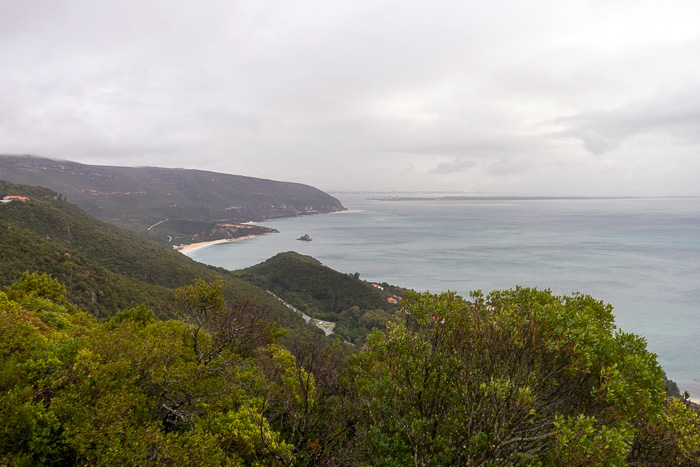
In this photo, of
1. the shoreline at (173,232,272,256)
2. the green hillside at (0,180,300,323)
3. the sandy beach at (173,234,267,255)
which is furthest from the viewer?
the sandy beach at (173,234,267,255)

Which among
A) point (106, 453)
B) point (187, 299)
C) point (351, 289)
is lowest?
point (351, 289)

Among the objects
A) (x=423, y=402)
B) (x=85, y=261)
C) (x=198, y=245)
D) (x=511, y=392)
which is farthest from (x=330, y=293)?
(x=198, y=245)

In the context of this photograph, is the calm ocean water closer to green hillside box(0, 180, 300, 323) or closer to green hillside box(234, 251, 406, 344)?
green hillside box(234, 251, 406, 344)

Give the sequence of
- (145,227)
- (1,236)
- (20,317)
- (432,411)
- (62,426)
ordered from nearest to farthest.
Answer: (62,426), (432,411), (20,317), (1,236), (145,227)

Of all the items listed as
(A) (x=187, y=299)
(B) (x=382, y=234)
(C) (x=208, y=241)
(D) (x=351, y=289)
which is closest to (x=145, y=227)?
(C) (x=208, y=241)

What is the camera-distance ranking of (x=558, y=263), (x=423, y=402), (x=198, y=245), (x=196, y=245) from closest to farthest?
Answer: (x=423, y=402), (x=558, y=263), (x=196, y=245), (x=198, y=245)

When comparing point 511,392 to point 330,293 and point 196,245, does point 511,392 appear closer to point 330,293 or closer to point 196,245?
point 330,293

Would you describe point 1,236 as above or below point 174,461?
above

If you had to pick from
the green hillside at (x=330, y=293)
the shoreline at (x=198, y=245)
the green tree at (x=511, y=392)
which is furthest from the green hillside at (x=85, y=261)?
the shoreline at (x=198, y=245)

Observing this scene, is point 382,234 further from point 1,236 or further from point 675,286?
point 1,236

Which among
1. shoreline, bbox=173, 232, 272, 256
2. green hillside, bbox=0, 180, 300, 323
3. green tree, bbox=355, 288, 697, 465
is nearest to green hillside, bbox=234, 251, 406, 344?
green hillside, bbox=0, 180, 300, 323

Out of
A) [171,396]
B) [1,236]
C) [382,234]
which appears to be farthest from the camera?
[382,234]

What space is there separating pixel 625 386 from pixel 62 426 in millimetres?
12737

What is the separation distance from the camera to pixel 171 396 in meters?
10.6
